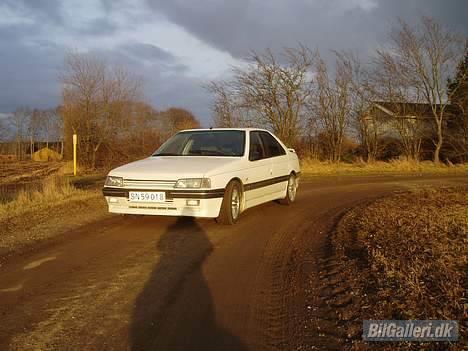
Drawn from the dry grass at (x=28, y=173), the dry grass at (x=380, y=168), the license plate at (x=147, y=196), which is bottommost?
the dry grass at (x=28, y=173)

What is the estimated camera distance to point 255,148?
7.56 meters

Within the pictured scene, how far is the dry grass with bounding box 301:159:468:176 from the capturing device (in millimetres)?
20203

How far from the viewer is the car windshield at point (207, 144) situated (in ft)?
23.9

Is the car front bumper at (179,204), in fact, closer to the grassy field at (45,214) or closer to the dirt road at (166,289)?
the dirt road at (166,289)

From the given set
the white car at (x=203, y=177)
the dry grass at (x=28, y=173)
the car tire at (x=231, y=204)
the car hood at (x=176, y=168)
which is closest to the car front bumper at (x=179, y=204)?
the white car at (x=203, y=177)

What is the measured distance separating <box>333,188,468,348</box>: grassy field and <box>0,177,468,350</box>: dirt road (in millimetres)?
457

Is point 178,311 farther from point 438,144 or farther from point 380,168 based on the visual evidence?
point 438,144

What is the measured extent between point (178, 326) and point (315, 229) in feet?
12.5

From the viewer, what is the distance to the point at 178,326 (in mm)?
3092

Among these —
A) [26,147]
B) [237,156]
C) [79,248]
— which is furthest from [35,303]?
[26,147]

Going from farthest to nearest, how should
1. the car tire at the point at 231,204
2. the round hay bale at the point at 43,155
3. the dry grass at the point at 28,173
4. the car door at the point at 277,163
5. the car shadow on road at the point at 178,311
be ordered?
the round hay bale at the point at 43,155 → the dry grass at the point at 28,173 → the car door at the point at 277,163 → the car tire at the point at 231,204 → the car shadow on road at the point at 178,311

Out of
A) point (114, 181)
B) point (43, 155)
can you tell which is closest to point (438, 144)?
point (114, 181)

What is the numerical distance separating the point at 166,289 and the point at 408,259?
2.52 m

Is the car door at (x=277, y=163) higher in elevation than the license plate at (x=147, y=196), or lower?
higher
